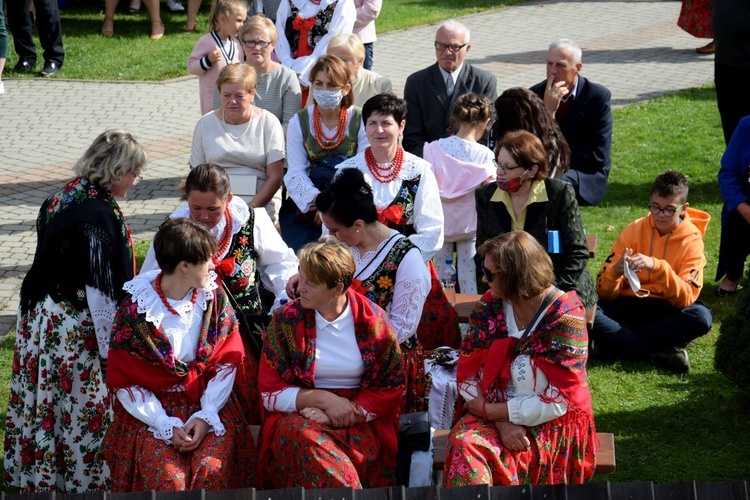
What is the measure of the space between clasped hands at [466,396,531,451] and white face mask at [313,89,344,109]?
2.94m

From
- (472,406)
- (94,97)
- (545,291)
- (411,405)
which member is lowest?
(94,97)

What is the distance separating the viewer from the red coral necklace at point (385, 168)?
259 inches

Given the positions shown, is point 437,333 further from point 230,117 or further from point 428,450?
point 230,117

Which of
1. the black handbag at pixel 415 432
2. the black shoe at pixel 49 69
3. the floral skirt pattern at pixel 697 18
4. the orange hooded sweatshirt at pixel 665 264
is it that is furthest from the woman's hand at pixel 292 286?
the floral skirt pattern at pixel 697 18

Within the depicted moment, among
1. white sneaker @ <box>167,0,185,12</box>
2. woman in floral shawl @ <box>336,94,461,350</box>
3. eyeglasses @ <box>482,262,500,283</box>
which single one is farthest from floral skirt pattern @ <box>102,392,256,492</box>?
white sneaker @ <box>167,0,185,12</box>

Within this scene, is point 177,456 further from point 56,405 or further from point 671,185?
point 671,185

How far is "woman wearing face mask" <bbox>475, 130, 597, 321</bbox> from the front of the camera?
20.3 feet

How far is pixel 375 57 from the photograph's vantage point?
50.6ft

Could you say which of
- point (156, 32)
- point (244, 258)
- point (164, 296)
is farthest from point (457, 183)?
point (156, 32)

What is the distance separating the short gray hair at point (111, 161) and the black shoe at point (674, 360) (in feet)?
11.9

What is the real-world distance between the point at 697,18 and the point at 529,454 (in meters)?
11.2

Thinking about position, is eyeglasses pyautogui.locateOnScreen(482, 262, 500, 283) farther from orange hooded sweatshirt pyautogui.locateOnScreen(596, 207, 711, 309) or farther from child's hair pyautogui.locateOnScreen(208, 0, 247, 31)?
child's hair pyautogui.locateOnScreen(208, 0, 247, 31)

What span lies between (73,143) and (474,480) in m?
8.46

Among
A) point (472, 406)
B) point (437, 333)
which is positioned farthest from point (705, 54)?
point (472, 406)
